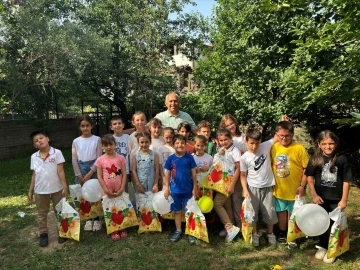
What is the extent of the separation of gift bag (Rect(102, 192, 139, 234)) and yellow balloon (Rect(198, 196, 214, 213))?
84 cm

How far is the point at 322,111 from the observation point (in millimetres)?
6875

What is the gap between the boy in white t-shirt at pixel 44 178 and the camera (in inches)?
148

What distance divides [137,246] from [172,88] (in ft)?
23.1

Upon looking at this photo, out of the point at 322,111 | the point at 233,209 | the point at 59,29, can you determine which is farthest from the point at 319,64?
the point at 59,29

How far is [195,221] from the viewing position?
3.63m

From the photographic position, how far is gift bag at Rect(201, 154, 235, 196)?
3709 millimetres

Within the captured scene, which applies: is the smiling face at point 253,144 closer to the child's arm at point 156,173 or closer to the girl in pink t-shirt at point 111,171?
the child's arm at point 156,173

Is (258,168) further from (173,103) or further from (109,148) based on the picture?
(109,148)

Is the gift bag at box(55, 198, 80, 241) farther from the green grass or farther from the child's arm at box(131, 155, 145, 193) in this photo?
the child's arm at box(131, 155, 145, 193)

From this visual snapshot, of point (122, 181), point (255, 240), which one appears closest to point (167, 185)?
point (122, 181)

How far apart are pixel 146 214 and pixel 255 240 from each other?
128cm

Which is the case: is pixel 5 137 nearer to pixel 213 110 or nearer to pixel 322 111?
pixel 213 110

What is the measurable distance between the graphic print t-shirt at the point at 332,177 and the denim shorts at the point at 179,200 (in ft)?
4.37

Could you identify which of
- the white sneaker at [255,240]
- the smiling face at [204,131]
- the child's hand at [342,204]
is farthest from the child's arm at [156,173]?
the child's hand at [342,204]
